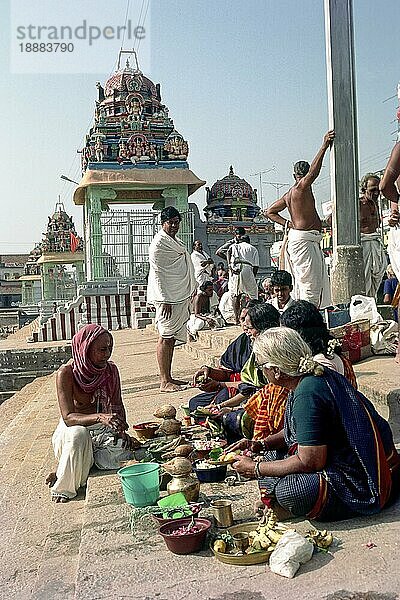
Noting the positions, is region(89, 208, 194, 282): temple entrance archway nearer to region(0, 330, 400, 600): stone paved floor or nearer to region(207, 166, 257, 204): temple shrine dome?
region(207, 166, 257, 204): temple shrine dome

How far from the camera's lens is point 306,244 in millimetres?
6164

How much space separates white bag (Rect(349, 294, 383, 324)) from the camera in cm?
562

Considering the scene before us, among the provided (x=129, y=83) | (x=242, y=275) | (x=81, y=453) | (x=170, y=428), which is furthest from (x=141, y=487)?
(x=129, y=83)

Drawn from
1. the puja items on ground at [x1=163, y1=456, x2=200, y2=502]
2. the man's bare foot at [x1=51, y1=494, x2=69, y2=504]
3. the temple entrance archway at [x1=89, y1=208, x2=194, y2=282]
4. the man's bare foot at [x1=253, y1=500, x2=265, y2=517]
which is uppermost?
the temple entrance archway at [x1=89, y1=208, x2=194, y2=282]

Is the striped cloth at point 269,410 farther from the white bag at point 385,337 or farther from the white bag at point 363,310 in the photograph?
the white bag at point 363,310

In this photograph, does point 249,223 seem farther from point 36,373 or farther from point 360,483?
point 360,483

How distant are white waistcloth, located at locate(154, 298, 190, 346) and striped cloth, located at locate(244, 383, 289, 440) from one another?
285 centimetres

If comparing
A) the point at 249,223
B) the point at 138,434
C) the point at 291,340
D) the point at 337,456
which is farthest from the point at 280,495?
the point at 249,223

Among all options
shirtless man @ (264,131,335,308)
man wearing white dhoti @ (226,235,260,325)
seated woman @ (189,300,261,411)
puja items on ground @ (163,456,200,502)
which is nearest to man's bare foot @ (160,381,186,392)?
shirtless man @ (264,131,335,308)

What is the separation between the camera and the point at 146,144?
1864 centimetres

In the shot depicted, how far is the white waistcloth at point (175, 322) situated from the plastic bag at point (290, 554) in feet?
13.5

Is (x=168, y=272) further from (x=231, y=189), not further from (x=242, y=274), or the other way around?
(x=231, y=189)

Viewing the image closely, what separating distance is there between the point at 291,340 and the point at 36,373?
1145 cm

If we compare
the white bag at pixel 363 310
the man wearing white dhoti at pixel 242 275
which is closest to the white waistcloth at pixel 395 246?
the white bag at pixel 363 310
